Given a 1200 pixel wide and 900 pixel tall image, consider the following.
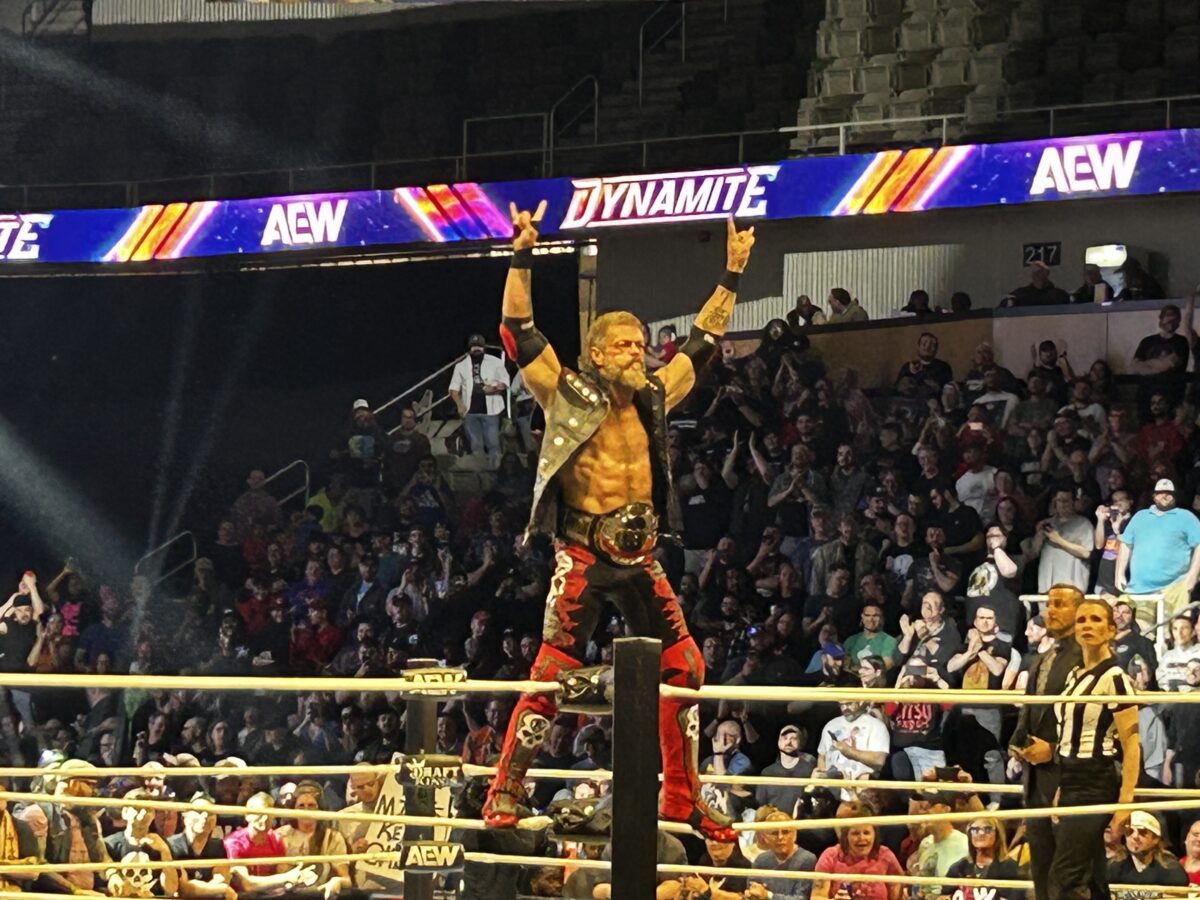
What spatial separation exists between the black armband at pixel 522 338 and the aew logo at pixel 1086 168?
21.0ft

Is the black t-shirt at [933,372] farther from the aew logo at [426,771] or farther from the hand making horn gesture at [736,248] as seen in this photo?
the aew logo at [426,771]

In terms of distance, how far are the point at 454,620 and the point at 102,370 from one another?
5.71m

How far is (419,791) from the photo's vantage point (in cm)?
504

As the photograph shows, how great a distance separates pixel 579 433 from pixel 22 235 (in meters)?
10.4

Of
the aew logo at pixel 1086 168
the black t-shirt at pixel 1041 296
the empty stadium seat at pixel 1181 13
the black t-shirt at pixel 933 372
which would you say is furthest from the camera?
the empty stadium seat at pixel 1181 13

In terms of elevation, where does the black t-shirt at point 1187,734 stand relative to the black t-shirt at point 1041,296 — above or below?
below

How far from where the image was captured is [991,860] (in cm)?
814

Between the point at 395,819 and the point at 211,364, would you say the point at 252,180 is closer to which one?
the point at 211,364

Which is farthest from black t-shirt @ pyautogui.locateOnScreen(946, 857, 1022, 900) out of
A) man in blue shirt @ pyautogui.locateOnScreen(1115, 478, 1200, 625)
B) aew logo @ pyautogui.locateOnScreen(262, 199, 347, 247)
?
aew logo @ pyautogui.locateOnScreen(262, 199, 347, 247)

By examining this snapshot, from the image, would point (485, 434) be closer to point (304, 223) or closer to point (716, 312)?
point (304, 223)

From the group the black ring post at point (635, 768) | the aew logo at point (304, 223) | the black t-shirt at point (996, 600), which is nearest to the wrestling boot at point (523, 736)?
the black ring post at point (635, 768)

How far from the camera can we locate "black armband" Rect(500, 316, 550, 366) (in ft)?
19.5

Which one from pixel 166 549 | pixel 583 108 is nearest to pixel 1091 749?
pixel 166 549

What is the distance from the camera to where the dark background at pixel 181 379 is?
16.2 m
